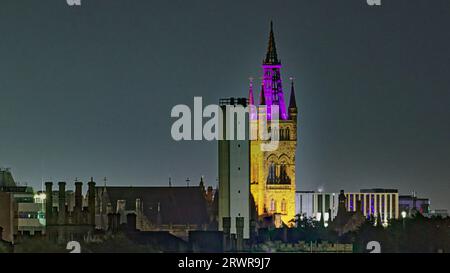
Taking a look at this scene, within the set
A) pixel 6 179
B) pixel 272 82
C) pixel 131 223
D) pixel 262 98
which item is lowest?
pixel 131 223

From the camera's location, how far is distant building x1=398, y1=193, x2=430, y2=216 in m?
91.1

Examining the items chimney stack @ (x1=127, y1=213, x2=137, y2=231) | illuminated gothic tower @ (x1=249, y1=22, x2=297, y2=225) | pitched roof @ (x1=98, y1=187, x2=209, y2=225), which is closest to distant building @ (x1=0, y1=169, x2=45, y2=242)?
chimney stack @ (x1=127, y1=213, x2=137, y2=231)

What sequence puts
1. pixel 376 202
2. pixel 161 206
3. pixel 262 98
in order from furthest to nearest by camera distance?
pixel 262 98 < pixel 376 202 < pixel 161 206

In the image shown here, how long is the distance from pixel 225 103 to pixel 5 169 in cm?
1070

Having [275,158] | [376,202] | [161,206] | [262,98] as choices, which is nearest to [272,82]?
[262,98]

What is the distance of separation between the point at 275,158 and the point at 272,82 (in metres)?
4.29

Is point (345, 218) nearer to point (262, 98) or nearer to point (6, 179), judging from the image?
point (262, 98)

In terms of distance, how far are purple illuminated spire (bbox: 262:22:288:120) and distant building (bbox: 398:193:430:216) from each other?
855 cm

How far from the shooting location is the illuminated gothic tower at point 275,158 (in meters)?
97.4

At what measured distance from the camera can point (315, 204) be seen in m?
104

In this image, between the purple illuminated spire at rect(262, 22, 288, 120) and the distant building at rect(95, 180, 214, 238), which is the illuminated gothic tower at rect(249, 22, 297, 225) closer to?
the purple illuminated spire at rect(262, 22, 288, 120)

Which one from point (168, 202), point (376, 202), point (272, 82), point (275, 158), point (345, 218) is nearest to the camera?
point (345, 218)

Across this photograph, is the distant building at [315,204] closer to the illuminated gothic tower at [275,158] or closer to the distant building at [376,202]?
the distant building at [376,202]
